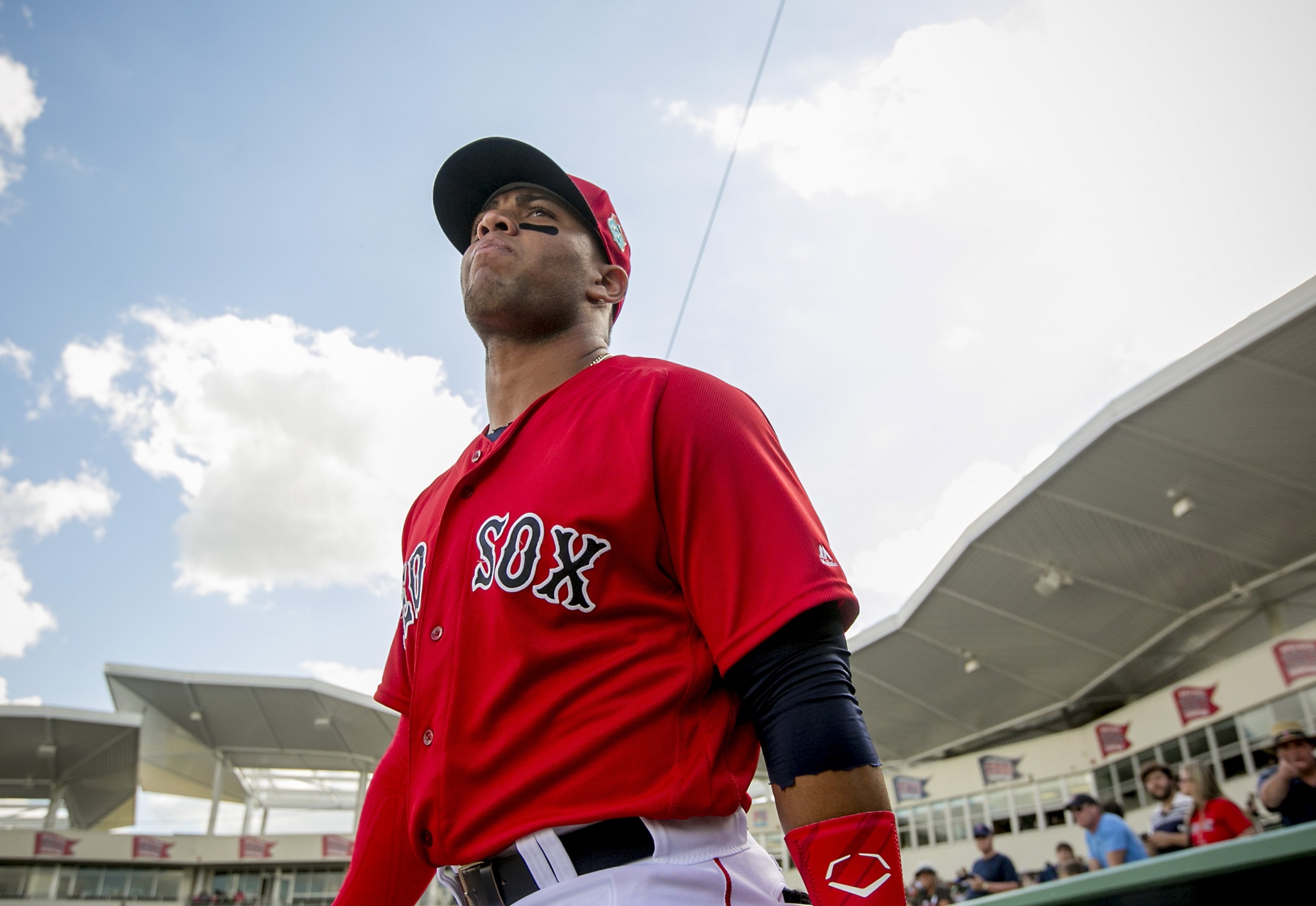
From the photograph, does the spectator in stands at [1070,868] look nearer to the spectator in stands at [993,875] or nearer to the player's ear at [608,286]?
the spectator in stands at [993,875]

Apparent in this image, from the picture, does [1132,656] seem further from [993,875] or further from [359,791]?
[359,791]

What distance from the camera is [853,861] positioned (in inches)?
33.6

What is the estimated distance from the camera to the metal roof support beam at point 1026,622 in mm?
18672

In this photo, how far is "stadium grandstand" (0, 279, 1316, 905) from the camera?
12.4 meters

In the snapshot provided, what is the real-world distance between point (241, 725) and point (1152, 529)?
2752 centimetres

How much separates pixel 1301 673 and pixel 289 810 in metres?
32.2

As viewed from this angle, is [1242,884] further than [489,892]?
Yes

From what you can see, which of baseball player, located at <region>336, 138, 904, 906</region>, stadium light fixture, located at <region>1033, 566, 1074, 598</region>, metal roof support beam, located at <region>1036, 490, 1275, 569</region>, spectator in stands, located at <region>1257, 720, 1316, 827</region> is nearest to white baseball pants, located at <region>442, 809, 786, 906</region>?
baseball player, located at <region>336, 138, 904, 906</region>

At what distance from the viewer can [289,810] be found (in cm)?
3369

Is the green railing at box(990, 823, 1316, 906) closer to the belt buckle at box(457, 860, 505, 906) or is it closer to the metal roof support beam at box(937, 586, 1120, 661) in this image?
the belt buckle at box(457, 860, 505, 906)

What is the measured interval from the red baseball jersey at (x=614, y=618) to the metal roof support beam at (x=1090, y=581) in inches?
657

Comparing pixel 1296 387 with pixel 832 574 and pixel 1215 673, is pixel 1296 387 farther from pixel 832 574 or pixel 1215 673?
pixel 832 574

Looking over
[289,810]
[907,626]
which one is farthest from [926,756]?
[289,810]

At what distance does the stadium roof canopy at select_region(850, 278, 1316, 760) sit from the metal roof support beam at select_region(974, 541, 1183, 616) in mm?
38
